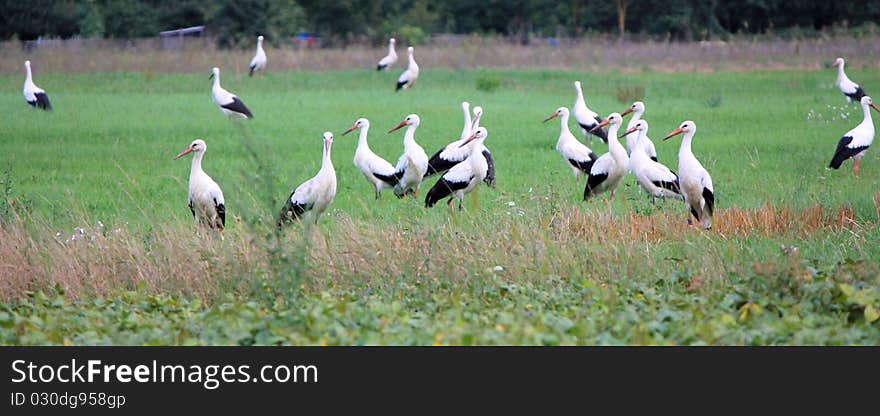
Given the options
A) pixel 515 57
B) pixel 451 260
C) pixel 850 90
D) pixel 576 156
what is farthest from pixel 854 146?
pixel 515 57

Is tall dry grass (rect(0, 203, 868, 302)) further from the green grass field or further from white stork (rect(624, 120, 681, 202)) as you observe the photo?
white stork (rect(624, 120, 681, 202))

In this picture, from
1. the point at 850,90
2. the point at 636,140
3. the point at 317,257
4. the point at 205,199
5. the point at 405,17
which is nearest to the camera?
the point at 317,257

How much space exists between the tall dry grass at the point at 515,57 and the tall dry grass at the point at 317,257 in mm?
22253

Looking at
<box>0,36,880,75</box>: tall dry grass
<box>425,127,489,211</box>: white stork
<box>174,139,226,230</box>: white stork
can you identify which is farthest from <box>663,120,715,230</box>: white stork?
<box>0,36,880,75</box>: tall dry grass

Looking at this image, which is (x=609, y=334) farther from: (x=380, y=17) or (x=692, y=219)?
(x=380, y=17)

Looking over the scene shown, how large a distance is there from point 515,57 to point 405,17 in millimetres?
18561

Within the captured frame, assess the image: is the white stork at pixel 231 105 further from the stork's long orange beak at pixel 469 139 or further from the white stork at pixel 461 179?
the white stork at pixel 461 179

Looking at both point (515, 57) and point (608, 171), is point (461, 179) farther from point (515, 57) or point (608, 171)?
point (515, 57)

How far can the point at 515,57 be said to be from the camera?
32594 millimetres

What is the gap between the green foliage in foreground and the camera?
5848mm

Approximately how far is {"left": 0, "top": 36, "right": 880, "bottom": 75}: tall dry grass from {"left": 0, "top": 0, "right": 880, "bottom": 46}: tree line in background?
6.24 m

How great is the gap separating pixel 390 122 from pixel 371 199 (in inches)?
295

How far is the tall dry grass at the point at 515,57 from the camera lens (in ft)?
100
